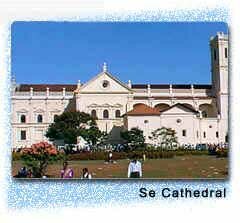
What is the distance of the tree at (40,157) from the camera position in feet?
27.5

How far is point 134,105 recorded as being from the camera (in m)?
9.09

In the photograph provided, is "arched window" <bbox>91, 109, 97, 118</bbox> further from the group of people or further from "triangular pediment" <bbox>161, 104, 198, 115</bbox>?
the group of people

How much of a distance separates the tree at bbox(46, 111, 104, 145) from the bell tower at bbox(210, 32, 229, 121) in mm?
1372

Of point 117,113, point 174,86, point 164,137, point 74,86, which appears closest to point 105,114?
point 117,113

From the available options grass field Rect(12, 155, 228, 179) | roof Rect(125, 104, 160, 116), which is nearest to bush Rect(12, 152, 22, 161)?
grass field Rect(12, 155, 228, 179)

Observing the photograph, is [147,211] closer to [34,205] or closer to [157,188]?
[157,188]

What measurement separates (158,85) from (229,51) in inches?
34.4

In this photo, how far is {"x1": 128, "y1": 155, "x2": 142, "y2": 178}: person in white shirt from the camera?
8.31m

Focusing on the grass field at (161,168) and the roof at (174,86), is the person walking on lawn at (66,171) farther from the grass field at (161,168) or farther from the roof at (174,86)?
the roof at (174,86)

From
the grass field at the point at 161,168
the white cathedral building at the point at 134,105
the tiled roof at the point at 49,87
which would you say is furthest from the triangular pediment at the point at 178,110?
the tiled roof at the point at 49,87

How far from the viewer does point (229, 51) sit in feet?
27.1

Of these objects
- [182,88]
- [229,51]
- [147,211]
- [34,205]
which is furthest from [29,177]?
[229,51]

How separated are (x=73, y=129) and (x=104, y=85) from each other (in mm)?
618

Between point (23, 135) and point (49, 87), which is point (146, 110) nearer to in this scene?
point (49, 87)
